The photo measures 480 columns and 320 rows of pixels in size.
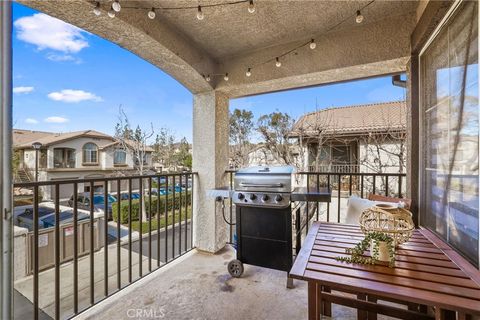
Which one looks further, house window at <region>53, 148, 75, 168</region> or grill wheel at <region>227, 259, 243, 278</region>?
house window at <region>53, 148, 75, 168</region>

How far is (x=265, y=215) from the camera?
85.7 inches

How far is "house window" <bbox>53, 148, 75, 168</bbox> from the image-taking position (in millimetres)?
5637

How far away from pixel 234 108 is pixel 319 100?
2362mm

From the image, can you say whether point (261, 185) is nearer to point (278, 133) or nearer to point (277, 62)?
point (277, 62)

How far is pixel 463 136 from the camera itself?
1.26 metres

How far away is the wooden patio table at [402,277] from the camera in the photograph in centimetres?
87

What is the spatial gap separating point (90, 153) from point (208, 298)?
22.4ft

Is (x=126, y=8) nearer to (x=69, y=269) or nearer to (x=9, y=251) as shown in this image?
(x=9, y=251)

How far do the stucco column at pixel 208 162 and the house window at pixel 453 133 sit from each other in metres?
2.13

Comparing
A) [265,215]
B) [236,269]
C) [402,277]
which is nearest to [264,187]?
[265,215]

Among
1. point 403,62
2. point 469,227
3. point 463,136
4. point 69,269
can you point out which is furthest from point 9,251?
point 69,269

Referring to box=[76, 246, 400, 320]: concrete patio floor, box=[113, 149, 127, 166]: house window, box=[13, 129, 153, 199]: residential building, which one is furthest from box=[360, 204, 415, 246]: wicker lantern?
box=[113, 149, 127, 166]: house window

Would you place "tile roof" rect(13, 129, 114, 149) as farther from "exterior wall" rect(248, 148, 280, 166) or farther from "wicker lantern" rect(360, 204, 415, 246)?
"wicker lantern" rect(360, 204, 415, 246)

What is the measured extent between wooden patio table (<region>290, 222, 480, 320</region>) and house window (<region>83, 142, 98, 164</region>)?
24.0ft
